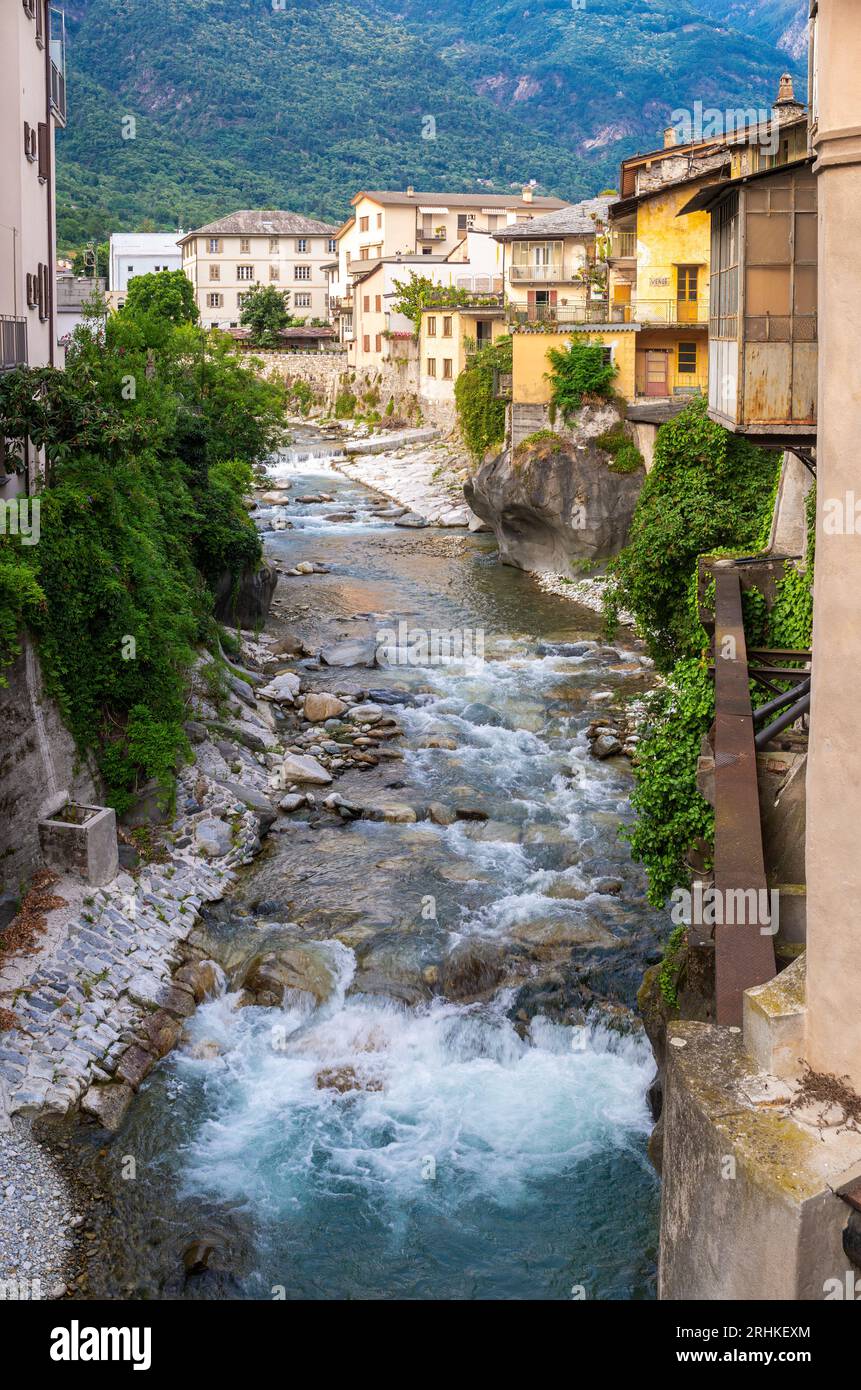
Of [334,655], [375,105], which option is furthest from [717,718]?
[375,105]

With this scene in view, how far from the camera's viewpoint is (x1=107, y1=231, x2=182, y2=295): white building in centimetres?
10844

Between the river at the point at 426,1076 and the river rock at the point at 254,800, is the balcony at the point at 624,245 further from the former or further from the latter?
the river rock at the point at 254,800

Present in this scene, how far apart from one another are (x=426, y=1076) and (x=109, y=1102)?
3772 mm

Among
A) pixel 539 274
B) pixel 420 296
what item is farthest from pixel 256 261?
pixel 539 274

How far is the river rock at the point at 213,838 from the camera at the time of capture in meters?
22.1

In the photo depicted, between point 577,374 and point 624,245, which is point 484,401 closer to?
point 624,245

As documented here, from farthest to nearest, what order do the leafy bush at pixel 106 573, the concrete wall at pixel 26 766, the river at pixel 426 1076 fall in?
1. the leafy bush at pixel 106 573
2. the concrete wall at pixel 26 766
3. the river at pixel 426 1076

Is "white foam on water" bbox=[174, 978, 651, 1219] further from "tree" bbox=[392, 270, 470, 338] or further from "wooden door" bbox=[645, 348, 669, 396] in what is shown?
"tree" bbox=[392, 270, 470, 338]

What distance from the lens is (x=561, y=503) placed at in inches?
1762

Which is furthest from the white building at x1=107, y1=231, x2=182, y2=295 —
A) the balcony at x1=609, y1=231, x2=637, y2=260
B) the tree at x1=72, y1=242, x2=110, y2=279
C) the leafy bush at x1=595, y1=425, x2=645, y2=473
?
the leafy bush at x1=595, y1=425, x2=645, y2=473

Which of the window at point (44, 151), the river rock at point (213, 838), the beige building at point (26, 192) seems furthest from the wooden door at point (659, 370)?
the river rock at point (213, 838)

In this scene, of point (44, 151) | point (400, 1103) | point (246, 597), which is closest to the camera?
point (400, 1103)

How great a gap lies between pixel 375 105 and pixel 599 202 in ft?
480

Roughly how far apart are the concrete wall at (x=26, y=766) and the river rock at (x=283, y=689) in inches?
394
